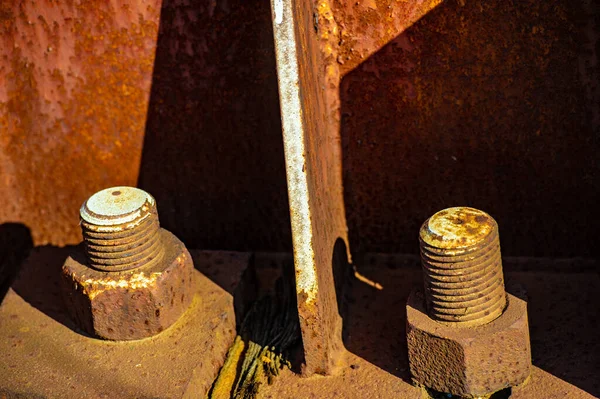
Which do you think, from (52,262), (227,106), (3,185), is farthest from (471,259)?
(3,185)

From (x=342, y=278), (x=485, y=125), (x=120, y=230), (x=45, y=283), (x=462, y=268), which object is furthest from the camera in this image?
→ (x=45, y=283)

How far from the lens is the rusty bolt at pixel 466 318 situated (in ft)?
9.05

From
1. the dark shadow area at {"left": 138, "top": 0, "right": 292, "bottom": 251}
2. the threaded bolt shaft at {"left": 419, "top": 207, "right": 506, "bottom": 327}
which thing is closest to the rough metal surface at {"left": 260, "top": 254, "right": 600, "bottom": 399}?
the threaded bolt shaft at {"left": 419, "top": 207, "right": 506, "bottom": 327}

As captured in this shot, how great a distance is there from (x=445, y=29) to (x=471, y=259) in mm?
913

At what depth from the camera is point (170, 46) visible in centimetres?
341

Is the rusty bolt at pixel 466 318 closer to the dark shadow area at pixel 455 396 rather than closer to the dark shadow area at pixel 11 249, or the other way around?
the dark shadow area at pixel 455 396

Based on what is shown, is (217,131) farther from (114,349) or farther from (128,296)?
(114,349)

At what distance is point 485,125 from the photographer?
3.28 m

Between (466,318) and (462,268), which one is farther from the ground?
(462,268)

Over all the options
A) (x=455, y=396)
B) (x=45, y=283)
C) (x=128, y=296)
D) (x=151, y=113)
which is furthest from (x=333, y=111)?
(x=45, y=283)

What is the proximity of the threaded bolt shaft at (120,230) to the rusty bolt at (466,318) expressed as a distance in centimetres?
98

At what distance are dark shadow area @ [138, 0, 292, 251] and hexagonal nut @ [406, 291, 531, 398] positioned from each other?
0.95 m

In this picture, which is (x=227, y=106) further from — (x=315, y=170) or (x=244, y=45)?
(x=315, y=170)

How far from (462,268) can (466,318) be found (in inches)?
7.3
